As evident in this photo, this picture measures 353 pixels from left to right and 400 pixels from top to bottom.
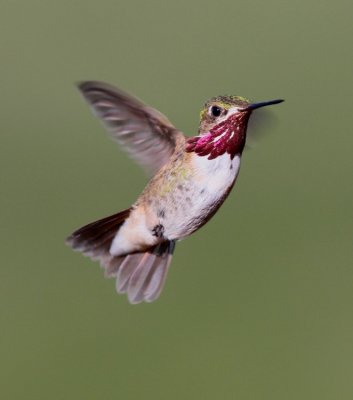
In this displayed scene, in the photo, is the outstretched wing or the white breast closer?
the white breast

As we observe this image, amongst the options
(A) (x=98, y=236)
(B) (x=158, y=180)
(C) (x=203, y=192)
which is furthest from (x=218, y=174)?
(A) (x=98, y=236)

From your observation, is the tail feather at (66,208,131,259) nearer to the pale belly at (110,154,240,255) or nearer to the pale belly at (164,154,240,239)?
the pale belly at (110,154,240,255)

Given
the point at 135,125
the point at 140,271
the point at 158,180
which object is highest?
the point at 135,125

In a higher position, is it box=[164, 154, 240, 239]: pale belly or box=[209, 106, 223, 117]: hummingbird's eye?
box=[209, 106, 223, 117]: hummingbird's eye

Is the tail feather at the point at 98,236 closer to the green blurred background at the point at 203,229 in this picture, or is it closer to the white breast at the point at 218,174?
the white breast at the point at 218,174

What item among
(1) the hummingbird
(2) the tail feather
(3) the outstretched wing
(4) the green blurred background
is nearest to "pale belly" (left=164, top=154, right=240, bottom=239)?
(1) the hummingbird

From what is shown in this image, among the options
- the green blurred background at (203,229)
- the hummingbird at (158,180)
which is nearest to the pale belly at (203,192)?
the hummingbird at (158,180)

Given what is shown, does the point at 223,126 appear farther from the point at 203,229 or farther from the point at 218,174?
the point at 203,229
